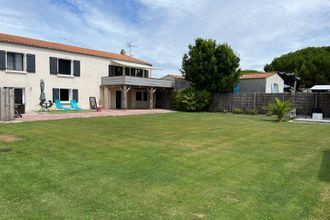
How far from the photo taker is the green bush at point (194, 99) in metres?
25.4

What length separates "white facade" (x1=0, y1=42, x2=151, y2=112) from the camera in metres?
20.6

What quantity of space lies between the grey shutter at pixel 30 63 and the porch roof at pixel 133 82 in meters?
6.93

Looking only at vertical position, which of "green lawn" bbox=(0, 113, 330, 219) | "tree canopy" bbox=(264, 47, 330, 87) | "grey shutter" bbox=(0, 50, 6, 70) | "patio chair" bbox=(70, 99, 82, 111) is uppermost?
"tree canopy" bbox=(264, 47, 330, 87)

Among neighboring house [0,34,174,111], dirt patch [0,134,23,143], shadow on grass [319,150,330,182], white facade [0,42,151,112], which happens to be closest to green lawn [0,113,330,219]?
shadow on grass [319,150,330,182]

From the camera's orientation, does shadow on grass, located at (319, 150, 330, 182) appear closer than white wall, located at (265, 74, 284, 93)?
Yes

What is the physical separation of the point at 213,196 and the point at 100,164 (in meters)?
2.74

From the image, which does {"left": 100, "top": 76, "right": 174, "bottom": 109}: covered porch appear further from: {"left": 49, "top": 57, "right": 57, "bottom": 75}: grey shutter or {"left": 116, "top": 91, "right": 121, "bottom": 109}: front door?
{"left": 49, "top": 57, "right": 57, "bottom": 75}: grey shutter

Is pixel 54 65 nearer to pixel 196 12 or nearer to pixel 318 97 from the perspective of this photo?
pixel 196 12

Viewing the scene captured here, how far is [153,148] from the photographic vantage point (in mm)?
7398

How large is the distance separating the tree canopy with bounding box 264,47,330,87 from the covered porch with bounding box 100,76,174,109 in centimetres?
2344

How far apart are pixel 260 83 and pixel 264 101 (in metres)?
3.87

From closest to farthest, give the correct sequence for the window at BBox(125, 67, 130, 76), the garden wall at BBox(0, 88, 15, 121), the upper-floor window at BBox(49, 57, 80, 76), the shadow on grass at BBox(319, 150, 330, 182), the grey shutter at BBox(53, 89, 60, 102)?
1. the shadow on grass at BBox(319, 150, 330, 182)
2. the garden wall at BBox(0, 88, 15, 121)
3. the upper-floor window at BBox(49, 57, 80, 76)
4. the grey shutter at BBox(53, 89, 60, 102)
5. the window at BBox(125, 67, 130, 76)

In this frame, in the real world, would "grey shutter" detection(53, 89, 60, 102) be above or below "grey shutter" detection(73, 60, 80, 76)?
below

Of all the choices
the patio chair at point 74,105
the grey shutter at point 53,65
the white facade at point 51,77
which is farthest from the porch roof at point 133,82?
the grey shutter at point 53,65
